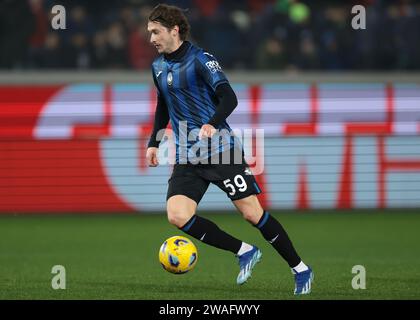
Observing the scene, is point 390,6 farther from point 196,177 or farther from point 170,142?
point 196,177

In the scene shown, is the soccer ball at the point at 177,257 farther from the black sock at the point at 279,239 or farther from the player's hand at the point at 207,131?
the player's hand at the point at 207,131

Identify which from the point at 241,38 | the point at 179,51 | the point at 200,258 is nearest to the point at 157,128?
the point at 179,51

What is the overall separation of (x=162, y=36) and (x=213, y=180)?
118 cm

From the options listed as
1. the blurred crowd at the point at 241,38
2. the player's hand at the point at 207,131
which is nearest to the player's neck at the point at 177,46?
the player's hand at the point at 207,131

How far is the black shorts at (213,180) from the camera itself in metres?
7.60

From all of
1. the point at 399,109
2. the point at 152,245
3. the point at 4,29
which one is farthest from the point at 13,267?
the point at 399,109

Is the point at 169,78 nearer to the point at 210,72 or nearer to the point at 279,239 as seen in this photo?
the point at 210,72

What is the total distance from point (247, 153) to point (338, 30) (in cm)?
276

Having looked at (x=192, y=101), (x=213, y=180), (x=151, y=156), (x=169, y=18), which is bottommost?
(x=213, y=180)

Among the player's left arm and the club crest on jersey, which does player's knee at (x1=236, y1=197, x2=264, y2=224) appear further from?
the club crest on jersey

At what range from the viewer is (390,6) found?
52.5ft

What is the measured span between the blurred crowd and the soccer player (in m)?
7.69

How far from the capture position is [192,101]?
771cm

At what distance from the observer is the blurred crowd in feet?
50.5
